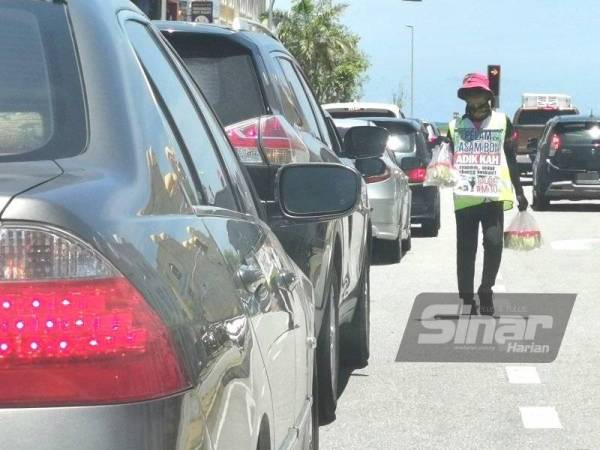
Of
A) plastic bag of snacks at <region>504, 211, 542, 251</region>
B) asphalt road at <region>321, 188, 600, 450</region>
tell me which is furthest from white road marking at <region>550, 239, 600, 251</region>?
plastic bag of snacks at <region>504, 211, 542, 251</region>

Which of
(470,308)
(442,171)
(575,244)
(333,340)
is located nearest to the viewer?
(333,340)

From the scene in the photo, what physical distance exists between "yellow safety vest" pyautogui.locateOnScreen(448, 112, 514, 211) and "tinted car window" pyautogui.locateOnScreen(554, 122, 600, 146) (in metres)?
16.3

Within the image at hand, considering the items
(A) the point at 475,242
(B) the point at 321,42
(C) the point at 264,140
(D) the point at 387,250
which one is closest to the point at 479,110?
(A) the point at 475,242

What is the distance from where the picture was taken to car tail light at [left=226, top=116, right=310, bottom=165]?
620 centimetres

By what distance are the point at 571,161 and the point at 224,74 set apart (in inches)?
815

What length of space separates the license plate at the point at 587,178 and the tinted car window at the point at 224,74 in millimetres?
20526

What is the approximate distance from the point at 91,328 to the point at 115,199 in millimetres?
252

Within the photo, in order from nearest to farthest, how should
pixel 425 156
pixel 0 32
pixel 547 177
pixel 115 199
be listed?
pixel 115 199 < pixel 0 32 < pixel 425 156 < pixel 547 177

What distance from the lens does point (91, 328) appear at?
224cm

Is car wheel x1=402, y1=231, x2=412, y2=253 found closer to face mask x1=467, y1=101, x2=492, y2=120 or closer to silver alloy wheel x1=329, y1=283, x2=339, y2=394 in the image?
face mask x1=467, y1=101, x2=492, y2=120

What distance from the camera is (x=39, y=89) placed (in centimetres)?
272

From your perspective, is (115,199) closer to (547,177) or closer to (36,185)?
(36,185)

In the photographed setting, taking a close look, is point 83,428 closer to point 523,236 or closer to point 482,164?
point 482,164

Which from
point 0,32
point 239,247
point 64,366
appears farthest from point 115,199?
point 239,247
